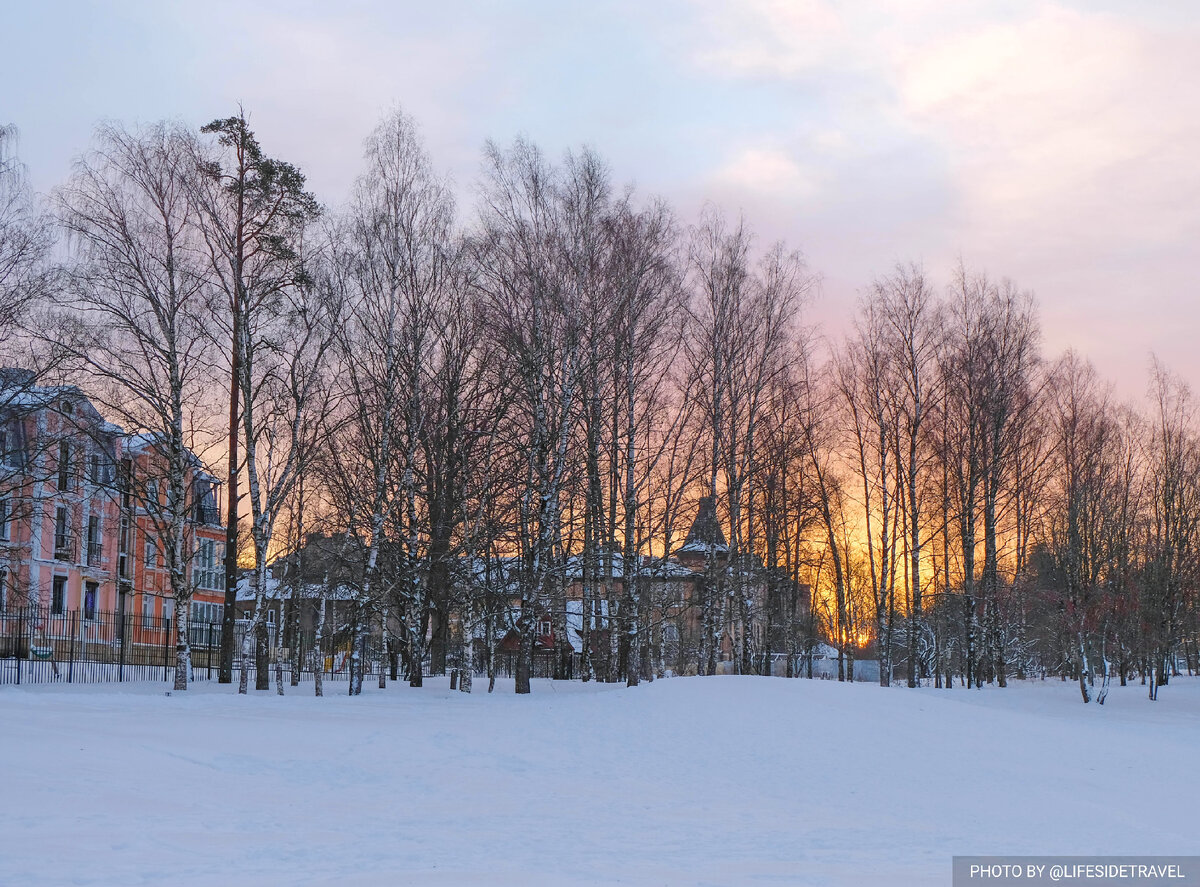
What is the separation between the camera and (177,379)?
1075 inches

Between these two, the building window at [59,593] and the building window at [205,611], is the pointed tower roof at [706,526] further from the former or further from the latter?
the building window at [205,611]

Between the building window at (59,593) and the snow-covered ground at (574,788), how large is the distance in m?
24.4

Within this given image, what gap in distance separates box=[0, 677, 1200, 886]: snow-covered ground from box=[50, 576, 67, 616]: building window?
24.4 metres

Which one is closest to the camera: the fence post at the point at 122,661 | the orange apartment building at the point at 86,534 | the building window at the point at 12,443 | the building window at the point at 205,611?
the fence post at the point at 122,661

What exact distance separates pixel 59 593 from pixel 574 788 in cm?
4051

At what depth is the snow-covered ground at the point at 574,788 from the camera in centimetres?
1032

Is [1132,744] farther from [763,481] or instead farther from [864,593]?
[864,593]

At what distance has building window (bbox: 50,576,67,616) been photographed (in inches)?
1873

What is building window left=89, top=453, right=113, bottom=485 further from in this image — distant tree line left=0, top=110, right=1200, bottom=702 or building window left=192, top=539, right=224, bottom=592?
building window left=192, top=539, right=224, bottom=592

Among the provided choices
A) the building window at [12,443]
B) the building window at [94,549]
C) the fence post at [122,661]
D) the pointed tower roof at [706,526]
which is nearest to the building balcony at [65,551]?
the building window at [94,549]

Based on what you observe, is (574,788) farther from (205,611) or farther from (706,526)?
(205,611)

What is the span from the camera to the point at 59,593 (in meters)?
48.3

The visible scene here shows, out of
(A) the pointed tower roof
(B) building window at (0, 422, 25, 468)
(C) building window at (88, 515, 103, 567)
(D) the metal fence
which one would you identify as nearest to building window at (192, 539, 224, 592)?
(C) building window at (88, 515, 103, 567)

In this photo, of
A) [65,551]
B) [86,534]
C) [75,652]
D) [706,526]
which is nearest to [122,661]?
[75,652]
